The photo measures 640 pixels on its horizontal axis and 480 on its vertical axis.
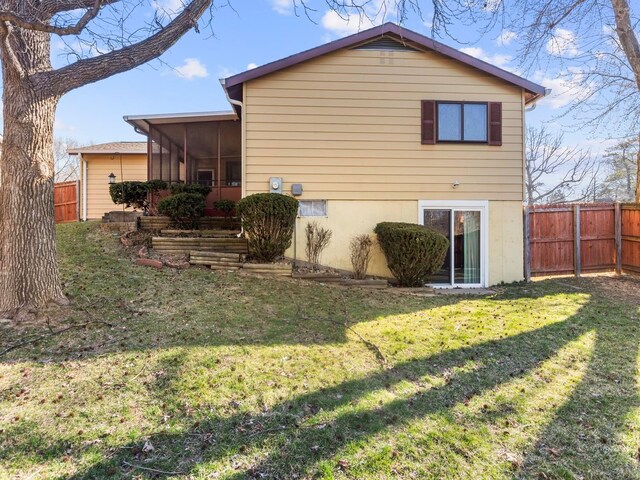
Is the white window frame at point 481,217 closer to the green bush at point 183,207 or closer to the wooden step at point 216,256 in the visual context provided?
the wooden step at point 216,256

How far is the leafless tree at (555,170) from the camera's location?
2411 centimetres

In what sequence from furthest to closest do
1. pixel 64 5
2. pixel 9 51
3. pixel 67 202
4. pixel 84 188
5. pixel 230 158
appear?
pixel 67 202 < pixel 84 188 < pixel 230 158 < pixel 64 5 < pixel 9 51

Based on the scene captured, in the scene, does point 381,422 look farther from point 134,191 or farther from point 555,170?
point 555,170

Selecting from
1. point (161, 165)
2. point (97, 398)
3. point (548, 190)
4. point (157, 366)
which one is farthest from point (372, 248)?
point (548, 190)

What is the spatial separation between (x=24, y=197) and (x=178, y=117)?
6715 millimetres

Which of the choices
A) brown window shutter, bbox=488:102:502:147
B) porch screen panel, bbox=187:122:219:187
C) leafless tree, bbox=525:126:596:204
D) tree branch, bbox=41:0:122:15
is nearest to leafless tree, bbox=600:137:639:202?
→ leafless tree, bbox=525:126:596:204

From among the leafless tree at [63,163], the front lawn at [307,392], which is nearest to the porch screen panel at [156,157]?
the front lawn at [307,392]

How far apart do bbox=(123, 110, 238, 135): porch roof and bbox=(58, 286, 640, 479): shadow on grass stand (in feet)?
28.9

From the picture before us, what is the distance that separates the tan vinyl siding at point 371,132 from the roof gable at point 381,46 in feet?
0.60

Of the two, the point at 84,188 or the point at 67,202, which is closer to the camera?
the point at 84,188

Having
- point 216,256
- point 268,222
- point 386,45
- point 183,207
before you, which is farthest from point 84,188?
point 386,45

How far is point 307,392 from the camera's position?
3.15 metres

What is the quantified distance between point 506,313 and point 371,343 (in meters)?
2.86

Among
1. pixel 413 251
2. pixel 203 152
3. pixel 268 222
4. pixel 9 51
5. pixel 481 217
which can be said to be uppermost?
pixel 203 152
